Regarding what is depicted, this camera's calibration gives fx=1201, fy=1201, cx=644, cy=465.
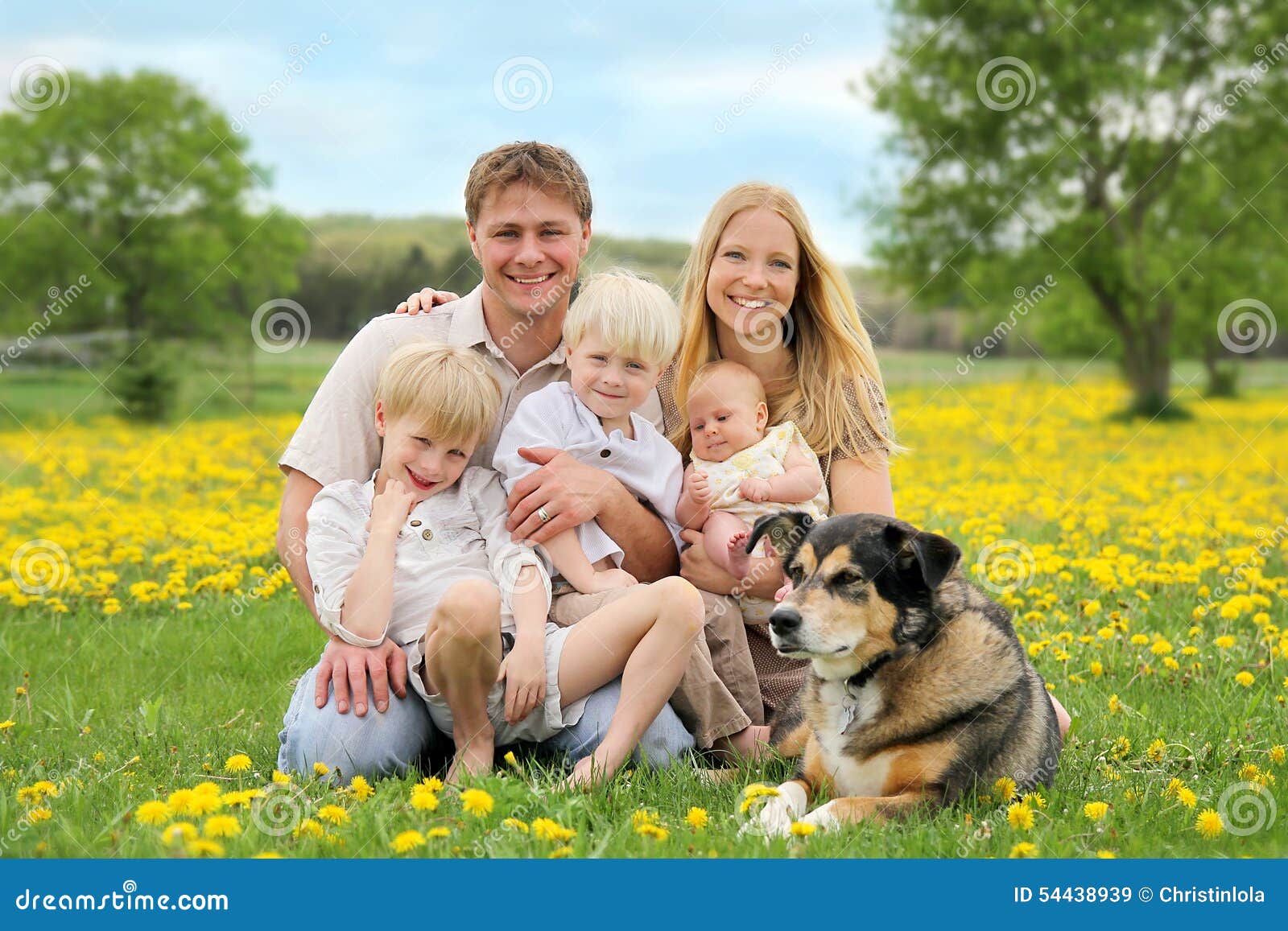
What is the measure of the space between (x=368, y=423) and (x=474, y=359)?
587 mm

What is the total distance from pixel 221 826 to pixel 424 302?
8.59 ft

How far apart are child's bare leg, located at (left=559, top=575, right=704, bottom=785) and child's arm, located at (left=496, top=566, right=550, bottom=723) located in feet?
0.37

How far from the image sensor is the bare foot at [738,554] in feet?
14.9

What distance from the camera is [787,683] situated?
16.2ft

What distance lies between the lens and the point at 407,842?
10.6 ft

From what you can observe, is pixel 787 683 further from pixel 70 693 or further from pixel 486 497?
pixel 70 693

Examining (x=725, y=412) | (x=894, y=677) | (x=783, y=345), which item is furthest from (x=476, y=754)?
(x=783, y=345)

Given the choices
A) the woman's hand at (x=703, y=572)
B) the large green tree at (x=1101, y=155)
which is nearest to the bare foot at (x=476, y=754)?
the woman's hand at (x=703, y=572)

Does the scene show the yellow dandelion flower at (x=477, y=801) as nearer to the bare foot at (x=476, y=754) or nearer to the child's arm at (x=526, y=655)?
the bare foot at (x=476, y=754)

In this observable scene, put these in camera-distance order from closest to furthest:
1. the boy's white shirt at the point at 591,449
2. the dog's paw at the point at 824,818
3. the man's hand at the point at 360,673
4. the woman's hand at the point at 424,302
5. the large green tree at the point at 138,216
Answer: the dog's paw at the point at 824,818 → the man's hand at the point at 360,673 → the boy's white shirt at the point at 591,449 → the woman's hand at the point at 424,302 → the large green tree at the point at 138,216

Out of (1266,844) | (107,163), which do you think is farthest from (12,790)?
(107,163)

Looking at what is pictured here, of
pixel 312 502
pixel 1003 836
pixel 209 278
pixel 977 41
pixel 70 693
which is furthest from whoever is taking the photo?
pixel 209 278

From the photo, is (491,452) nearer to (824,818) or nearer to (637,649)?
(637,649)

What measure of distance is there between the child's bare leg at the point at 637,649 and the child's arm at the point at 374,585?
2.11 feet
